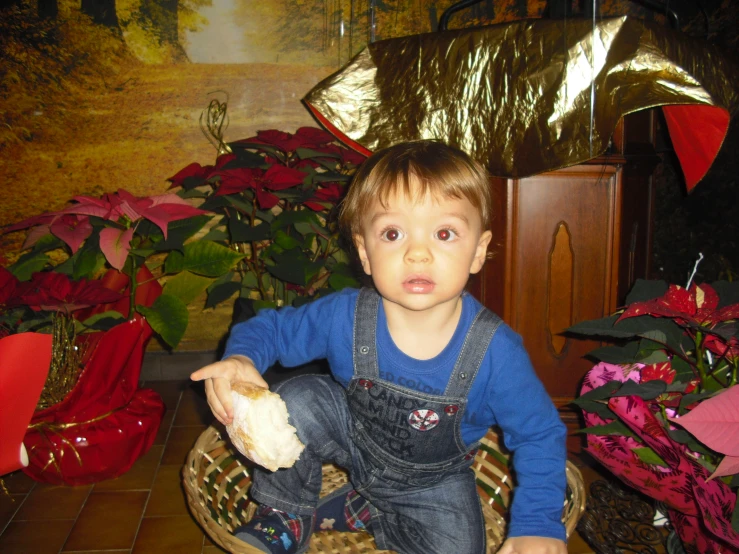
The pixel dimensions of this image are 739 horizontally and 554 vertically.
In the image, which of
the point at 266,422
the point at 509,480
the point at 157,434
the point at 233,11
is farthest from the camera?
the point at 233,11

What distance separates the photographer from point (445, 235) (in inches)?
33.8

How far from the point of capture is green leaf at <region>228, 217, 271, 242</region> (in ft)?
4.18

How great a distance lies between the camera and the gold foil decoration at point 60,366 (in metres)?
1.20

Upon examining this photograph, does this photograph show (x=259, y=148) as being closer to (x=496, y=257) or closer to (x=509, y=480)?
(x=496, y=257)

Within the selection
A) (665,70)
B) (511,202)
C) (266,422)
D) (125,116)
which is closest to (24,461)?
(266,422)

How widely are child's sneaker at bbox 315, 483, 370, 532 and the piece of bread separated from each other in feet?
1.16

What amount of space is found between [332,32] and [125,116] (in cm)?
62

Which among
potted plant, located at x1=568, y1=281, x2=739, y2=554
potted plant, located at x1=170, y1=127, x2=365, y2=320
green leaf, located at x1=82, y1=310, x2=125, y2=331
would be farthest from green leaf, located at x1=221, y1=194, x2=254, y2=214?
potted plant, located at x1=568, y1=281, x2=739, y2=554

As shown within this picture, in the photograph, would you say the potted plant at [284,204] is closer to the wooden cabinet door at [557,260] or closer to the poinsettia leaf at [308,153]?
the poinsettia leaf at [308,153]

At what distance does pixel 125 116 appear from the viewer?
→ 1.72m

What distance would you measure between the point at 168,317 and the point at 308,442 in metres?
0.47

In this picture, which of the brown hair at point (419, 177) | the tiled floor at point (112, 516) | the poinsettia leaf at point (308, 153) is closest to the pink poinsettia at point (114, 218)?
the poinsettia leaf at point (308, 153)

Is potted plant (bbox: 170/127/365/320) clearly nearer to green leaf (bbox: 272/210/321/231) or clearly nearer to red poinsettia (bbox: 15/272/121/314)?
green leaf (bbox: 272/210/321/231)

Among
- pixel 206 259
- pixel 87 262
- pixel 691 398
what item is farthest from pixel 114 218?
pixel 691 398
